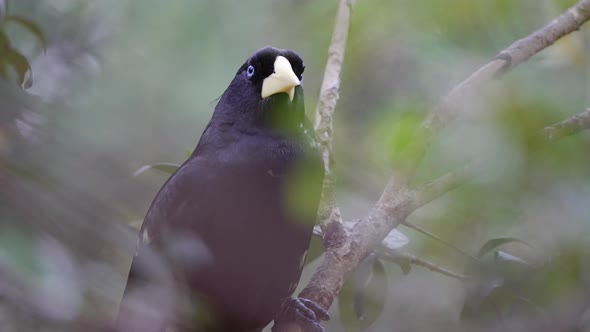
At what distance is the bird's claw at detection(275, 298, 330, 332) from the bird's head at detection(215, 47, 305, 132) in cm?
45

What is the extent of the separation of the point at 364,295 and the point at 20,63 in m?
0.91

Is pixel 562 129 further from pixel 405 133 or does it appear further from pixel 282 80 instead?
pixel 282 80

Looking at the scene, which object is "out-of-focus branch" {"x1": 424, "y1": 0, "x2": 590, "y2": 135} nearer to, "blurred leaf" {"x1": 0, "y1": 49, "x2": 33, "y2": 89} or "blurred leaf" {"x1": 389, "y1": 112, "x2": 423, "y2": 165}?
"blurred leaf" {"x1": 389, "y1": 112, "x2": 423, "y2": 165}

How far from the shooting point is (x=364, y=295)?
65.0 inches

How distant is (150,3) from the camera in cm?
149

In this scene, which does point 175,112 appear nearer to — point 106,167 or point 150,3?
point 150,3

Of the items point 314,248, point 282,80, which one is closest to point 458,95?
point 282,80

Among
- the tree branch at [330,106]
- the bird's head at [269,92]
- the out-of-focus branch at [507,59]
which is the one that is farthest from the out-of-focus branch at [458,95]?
the bird's head at [269,92]

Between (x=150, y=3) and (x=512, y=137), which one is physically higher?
(x=150, y=3)

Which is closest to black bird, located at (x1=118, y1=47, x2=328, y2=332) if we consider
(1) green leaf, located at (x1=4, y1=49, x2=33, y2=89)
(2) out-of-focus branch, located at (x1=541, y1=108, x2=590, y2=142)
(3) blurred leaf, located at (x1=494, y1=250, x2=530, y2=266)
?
(3) blurred leaf, located at (x1=494, y1=250, x2=530, y2=266)

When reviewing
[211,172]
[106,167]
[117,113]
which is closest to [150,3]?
[117,113]

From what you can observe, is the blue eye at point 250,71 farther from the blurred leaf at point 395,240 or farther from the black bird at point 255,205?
the blurred leaf at point 395,240

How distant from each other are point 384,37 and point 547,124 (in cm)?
88

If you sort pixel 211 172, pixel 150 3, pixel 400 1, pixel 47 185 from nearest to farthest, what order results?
pixel 47 185
pixel 400 1
pixel 150 3
pixel 211 172
